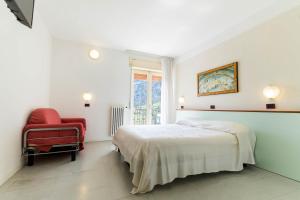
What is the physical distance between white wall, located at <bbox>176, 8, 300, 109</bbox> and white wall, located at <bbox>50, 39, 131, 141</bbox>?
2.64m

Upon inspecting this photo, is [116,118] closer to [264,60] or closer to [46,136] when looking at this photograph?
[46,136]

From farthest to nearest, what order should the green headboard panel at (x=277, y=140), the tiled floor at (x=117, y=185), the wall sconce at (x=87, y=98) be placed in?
the wall sconce at (x=87, y=98) < the green headboard panel at (x=277, y=140) < the tiled floor at (x=117, y=185)

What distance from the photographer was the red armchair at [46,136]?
2377 mm

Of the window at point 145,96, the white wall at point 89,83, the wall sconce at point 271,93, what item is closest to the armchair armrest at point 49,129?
the white wall at point 89,83

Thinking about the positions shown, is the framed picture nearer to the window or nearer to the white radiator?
the window

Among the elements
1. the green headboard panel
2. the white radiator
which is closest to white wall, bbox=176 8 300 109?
the green headboard panel

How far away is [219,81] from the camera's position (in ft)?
11.4

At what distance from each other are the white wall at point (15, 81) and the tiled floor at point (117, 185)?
0.34 meters

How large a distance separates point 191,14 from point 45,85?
3605 millimetres

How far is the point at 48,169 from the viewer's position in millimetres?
2328

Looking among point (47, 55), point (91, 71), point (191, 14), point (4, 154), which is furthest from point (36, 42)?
point (191, 14)

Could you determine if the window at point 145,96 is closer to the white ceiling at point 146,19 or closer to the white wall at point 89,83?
the white wall at point 89,83

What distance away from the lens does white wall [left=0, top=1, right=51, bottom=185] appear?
73.0 inches

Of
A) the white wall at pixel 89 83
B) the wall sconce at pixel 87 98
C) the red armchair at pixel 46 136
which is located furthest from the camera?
the wall sconce at pixel 87 98
